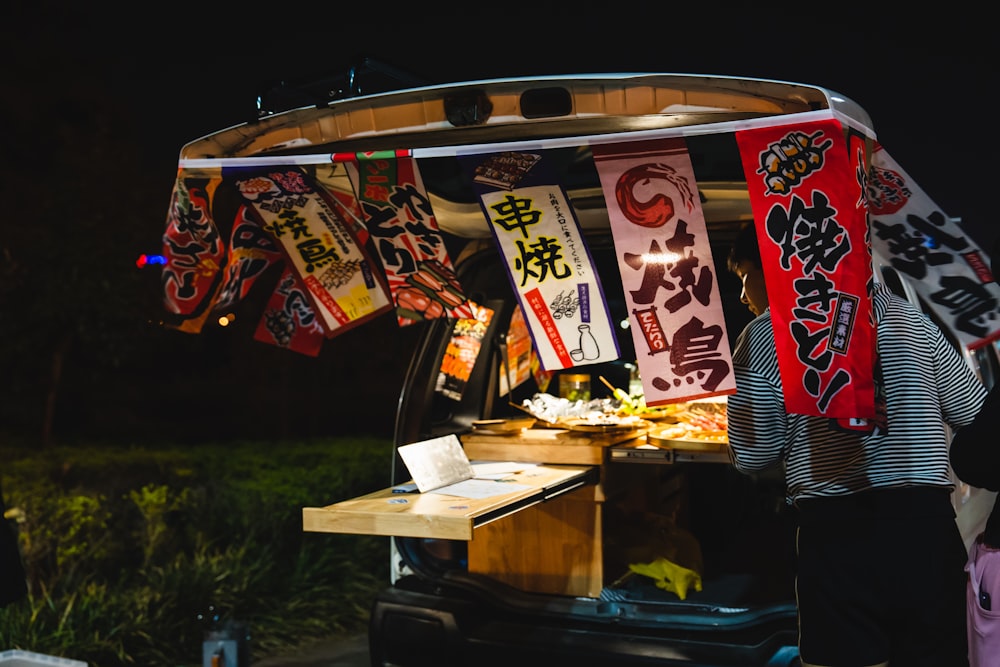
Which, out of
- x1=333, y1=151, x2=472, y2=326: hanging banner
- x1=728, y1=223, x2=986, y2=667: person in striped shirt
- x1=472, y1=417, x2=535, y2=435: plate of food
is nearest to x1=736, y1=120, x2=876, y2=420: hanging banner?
x1=728, y1=223, x2=986, y2=667: person in striped shirt

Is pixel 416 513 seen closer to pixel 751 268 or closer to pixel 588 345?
pixel 588 345

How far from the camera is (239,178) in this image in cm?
405

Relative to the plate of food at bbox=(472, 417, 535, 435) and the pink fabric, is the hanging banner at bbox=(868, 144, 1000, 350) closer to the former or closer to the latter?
the pink fabric

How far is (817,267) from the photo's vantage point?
2.91 meters

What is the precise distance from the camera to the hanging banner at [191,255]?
4129 mm

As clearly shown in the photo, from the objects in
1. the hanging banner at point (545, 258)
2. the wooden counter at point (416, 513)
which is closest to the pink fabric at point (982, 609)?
the hanging banner at point (545, 258)

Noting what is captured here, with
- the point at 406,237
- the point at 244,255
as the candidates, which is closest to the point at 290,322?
the point at 244,255

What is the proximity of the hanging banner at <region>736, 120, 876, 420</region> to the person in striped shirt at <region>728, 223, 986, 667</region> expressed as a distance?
17 centimetres

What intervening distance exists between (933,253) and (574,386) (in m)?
2.83

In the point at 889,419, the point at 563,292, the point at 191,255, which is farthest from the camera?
the point at 191,255

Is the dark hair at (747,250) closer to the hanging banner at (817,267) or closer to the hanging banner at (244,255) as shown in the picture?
the hanging banner at (817,267)

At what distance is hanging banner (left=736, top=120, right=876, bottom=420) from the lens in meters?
2.86

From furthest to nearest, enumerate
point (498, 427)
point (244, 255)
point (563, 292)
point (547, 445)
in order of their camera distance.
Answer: point (498, 427) → point (547, 445) → point (244, 255) → point (563, 292)

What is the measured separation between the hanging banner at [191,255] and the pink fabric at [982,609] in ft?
10.6
